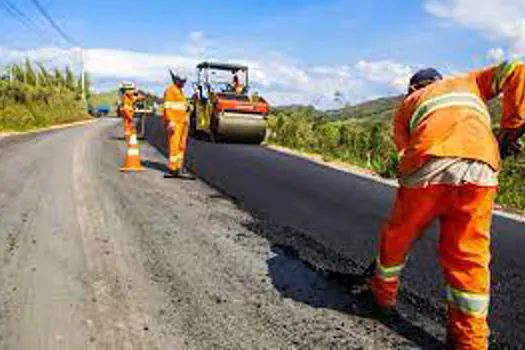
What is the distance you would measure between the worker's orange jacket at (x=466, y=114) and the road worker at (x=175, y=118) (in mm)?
5883

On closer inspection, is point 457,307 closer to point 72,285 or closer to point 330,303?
point 330,303

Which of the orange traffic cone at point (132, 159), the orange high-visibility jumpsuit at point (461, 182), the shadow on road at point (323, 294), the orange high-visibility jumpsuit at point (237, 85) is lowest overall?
the shadow on road at point (323, 294)

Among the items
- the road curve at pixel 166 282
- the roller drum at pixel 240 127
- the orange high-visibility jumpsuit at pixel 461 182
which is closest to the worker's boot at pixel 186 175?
the road curve at pixel 166 282

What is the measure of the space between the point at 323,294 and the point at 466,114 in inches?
60.0

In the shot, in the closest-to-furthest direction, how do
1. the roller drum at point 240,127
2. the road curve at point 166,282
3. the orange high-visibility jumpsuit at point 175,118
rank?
the road curve at point 166,282, the orange high-visibility jumpsuit at point 175,118, the roller drum at point 240,127

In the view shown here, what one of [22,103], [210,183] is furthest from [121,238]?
[22,103]

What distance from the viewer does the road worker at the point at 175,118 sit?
859cm

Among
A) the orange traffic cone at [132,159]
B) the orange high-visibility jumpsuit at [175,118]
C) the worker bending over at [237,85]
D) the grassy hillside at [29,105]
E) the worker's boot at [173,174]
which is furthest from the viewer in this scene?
the grassy hillside at [29,105]

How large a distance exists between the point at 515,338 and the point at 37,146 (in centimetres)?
1211

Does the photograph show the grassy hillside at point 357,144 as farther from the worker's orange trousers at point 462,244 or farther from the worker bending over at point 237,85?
the worker's orange trousers at point 462,244

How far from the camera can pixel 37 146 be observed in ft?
42.7

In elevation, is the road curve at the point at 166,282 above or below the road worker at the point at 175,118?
below

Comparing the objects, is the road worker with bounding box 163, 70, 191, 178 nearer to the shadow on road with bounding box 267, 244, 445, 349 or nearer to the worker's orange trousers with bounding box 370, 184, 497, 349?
the shadow on road with bounding box 267, 244, 445, 349

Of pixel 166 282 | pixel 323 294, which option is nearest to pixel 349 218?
pixel 323 294
